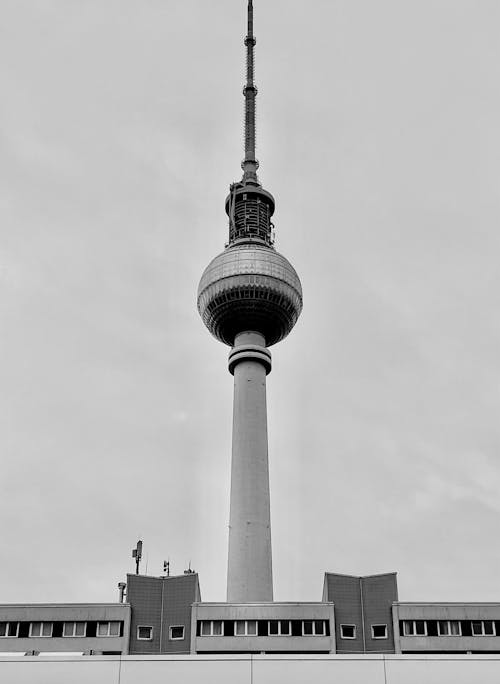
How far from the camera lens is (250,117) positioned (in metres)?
118

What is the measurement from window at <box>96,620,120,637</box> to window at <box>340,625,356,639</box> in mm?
16932

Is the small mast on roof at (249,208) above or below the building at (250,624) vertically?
above

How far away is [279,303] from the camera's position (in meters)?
103

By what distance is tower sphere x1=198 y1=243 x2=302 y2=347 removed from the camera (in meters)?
102

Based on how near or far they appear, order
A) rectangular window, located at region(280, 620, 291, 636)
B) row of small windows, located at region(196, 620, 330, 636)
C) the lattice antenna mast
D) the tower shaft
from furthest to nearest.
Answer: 1. the lattice antenna mast
2. the tower shaft
3. rectangular window, located at region(280, 620, 291, 636)
4. row of small windows, located at region(196, 620, 330, 636)

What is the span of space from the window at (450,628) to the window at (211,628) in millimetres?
16421

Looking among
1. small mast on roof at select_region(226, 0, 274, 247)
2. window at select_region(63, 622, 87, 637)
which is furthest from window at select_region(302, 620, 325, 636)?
small mast on roof at select_region(226, 0, 274, 247)

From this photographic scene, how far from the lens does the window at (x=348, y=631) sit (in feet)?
224

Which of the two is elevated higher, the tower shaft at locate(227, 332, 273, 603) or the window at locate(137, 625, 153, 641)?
the tower shaft at locate(227, 332, 273, 603)
